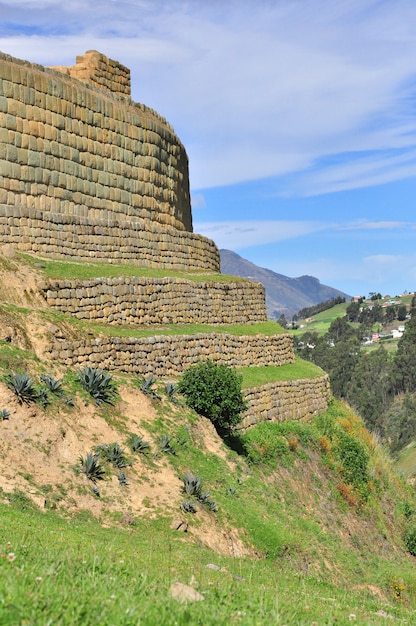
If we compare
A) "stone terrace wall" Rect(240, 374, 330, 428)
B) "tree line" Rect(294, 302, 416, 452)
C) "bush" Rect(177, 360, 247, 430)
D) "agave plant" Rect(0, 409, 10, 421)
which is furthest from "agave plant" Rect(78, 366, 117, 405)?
"tree line" Rect(294, 302, 416, 452)

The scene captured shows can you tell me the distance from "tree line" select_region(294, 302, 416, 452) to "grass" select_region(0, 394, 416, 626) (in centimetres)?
6738

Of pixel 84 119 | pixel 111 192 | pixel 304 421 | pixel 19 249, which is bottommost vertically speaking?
pixel 304 421

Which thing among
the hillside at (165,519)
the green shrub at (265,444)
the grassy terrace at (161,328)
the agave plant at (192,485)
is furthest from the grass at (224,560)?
the grassy terrace at (161,328)

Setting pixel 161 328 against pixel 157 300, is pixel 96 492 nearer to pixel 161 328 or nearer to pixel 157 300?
pixel 161 328

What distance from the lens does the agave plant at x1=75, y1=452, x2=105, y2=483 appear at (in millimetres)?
13188

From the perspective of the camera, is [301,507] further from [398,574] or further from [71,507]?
→ [71,507]

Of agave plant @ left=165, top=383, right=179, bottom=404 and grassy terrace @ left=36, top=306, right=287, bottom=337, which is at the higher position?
grassy terrace @ left=36, top=306, right=287, bottom=337

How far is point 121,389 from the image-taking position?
16.9m

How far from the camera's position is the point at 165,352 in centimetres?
2070

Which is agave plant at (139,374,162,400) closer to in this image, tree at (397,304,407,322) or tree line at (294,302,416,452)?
tree line at (294,302,416,452)

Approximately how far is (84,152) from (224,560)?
53.0ft

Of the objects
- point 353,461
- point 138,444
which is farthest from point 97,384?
point 353,461

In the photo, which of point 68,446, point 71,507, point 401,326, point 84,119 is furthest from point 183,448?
point 401,326

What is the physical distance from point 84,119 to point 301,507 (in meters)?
14.1
